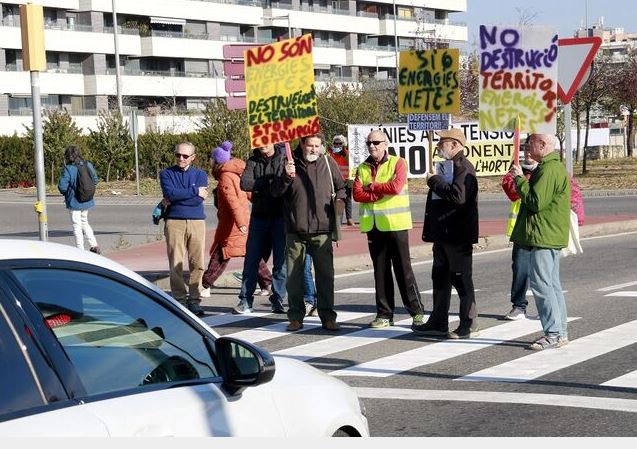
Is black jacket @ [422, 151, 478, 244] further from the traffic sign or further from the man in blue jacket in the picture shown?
the traffic sign

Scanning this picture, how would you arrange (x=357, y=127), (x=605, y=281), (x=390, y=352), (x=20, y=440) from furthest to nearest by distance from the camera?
1. (x=357, y=127)
2. (x=605, y=281)
3. (x=390, y=352)
4. (x=20, y=440)

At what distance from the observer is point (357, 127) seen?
29.0 m

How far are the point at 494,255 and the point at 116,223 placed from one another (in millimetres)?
13173

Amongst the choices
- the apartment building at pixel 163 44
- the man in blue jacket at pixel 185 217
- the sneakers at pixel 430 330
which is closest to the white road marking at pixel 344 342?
the sneakers at pixel 430 330

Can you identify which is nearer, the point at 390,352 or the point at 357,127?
the point at 390,352

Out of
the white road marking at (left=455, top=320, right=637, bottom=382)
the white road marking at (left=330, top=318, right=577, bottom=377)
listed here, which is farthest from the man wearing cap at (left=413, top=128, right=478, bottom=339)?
the white road marking at (left=455, top=320, right=637, bottom=382)

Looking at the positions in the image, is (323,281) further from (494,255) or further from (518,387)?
(494,255)

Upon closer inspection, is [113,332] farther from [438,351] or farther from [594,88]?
[594,88]

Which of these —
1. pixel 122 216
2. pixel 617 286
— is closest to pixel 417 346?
pixel 617 286

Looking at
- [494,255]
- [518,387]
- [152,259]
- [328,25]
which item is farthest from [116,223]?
[328,25]

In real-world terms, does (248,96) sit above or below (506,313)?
above

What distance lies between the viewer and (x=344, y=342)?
37.4ft

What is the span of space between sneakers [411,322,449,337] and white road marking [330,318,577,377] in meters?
0.21

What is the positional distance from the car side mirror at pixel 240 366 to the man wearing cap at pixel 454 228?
6.72 m
